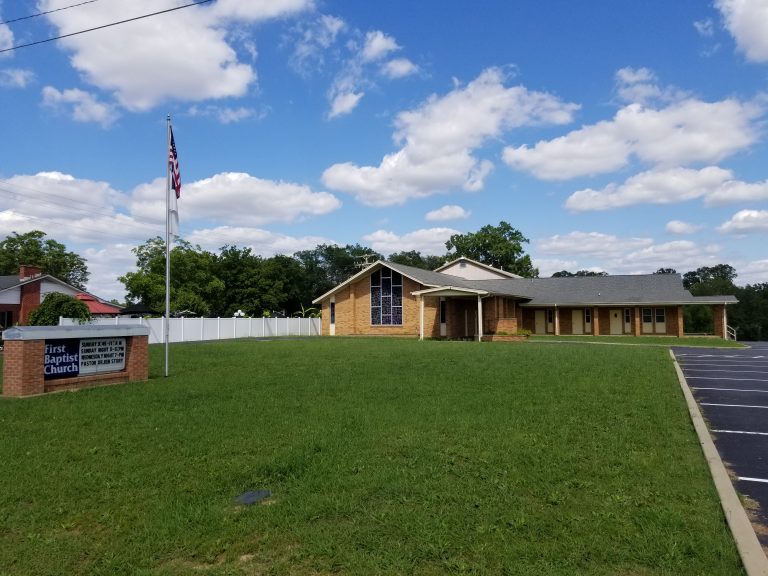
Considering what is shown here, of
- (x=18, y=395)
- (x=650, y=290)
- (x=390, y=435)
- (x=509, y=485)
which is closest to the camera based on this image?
(x=509, y=485)

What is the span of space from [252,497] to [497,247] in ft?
212

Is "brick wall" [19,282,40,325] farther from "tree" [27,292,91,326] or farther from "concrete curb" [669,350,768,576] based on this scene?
"concrete curb" [669,350,768,576]

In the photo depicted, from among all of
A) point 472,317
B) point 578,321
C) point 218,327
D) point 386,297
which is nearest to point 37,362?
point 218,327

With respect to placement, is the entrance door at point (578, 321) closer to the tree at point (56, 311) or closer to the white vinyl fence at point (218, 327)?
the white vinyl fence at point (218, 327)

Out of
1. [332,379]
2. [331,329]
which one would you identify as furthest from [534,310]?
[332,379]

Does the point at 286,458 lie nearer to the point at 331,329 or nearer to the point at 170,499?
the point at 170,499

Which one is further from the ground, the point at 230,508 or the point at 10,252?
the point at 10,252

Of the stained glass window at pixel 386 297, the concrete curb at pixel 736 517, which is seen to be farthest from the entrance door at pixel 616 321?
the concrete curb at pixel 736 517

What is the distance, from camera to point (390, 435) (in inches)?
286

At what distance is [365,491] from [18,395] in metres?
8.70

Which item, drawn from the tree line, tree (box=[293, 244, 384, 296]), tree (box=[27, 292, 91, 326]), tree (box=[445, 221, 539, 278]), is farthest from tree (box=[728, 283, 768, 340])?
tree (box=[27, 292, 91, 326])

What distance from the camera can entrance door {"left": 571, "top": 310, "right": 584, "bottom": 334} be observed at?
41.4 meters

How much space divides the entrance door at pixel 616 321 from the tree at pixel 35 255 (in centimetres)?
5274

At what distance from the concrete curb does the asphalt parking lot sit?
0.14 m
